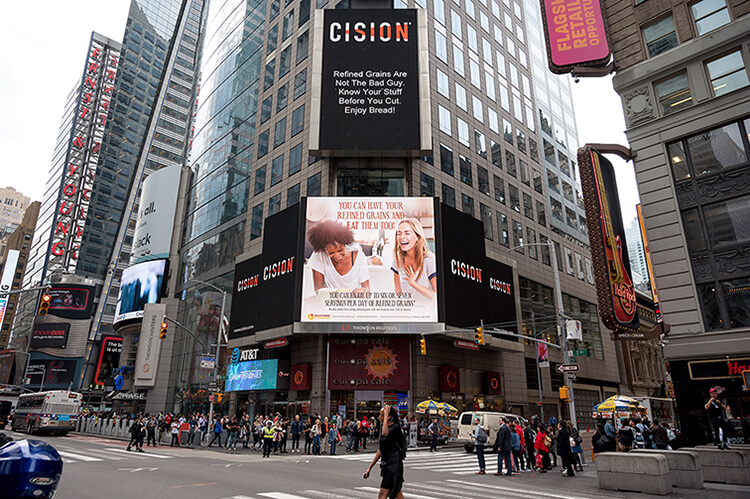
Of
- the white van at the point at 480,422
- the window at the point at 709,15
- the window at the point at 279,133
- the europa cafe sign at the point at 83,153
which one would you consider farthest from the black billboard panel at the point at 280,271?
the europa cafe sign at the point at 83,153

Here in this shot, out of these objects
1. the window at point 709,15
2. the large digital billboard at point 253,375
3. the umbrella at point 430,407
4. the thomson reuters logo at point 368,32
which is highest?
the thomson reuters logo at point 368,32

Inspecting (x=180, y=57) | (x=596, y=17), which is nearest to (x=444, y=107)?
(x=596, y=17)

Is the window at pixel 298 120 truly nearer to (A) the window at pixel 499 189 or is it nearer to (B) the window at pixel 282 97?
(B) the window at pixel 282 97

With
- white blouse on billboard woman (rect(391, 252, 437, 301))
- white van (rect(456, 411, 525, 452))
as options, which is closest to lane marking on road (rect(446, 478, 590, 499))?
white van (rect(456, 411, 525, 452))

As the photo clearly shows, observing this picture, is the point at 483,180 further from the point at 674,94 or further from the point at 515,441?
the point at 515,441

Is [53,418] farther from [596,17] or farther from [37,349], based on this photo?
[37,349]

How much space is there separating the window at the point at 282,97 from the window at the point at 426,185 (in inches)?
624

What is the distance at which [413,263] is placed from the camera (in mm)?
34906

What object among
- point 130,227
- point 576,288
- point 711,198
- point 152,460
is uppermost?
point 130,227

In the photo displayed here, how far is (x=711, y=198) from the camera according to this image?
19328mm

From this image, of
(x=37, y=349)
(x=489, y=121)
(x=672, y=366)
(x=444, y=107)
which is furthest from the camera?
(x=37, y=349)

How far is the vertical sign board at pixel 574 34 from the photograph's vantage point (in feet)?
77.0

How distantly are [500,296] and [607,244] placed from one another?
70.3ft

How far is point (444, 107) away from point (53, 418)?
136 ft
